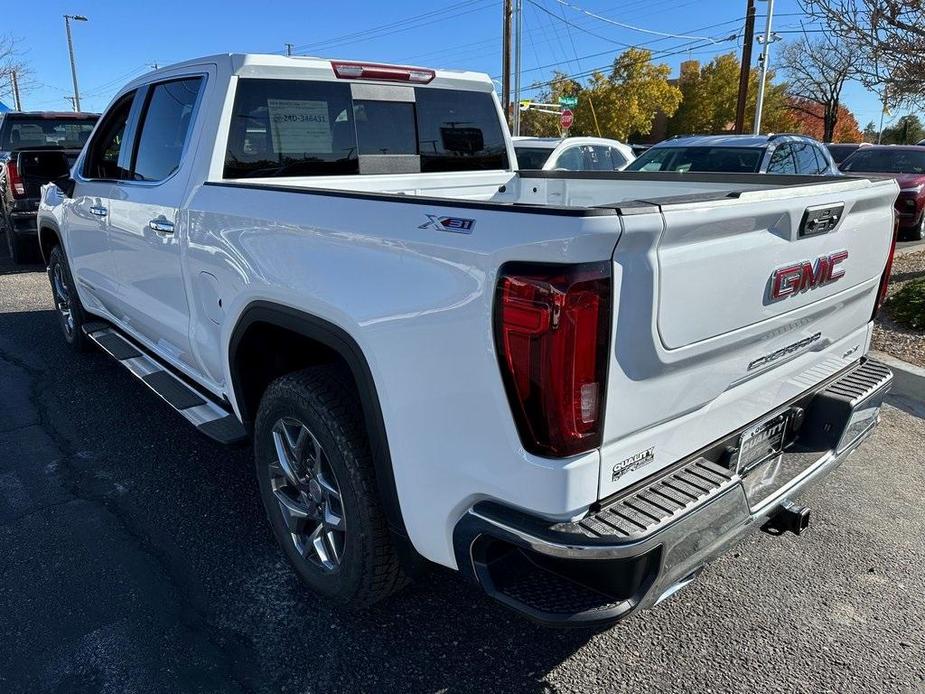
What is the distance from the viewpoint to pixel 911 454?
407 centimetres

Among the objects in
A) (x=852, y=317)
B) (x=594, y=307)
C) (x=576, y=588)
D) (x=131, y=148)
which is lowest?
(x=576, y=588)

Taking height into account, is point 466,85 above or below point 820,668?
above

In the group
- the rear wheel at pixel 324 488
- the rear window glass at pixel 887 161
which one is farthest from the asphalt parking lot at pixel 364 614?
the rear window glass at pixel 887 161

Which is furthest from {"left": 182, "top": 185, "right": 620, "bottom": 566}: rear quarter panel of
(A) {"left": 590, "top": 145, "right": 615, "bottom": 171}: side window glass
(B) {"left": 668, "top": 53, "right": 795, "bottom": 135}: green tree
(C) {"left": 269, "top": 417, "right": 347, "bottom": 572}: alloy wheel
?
(B) {"left": 668, "top": 53, "right": 795, "bottom": 135}: green tree

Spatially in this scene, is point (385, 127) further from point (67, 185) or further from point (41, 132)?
point (41, 132)

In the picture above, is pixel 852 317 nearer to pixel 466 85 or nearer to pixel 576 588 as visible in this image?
pixel 576 588

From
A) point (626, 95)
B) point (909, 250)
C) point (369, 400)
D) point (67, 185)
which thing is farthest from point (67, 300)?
point (626, 95)

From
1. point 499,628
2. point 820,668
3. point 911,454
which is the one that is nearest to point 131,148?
point 499,628

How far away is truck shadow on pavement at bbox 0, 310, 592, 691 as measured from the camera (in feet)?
7.86

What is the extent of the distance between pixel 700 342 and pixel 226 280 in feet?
6.32

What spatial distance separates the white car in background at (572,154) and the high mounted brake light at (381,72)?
23.7ft

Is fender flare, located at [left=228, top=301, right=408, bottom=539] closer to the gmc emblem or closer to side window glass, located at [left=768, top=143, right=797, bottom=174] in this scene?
the gmc emblem

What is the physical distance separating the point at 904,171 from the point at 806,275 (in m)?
12.6

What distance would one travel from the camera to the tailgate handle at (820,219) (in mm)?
2152
